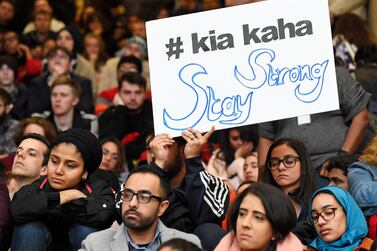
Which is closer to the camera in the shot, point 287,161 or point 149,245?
point 149,245

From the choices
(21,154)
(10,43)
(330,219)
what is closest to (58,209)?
(21,154)

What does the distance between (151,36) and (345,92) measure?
1788 mm

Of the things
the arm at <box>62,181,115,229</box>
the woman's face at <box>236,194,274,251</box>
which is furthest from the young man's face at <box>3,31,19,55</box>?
the woman's face at <box>236,194,274,251</box>

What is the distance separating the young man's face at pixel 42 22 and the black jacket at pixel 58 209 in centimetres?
786

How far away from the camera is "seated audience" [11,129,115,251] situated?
7707 mm

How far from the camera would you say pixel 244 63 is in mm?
8375

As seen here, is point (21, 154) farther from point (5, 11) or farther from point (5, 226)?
point (5, 11)

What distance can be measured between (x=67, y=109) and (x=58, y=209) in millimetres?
4308

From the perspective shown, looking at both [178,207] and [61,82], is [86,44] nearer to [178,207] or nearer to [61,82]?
[61,82]

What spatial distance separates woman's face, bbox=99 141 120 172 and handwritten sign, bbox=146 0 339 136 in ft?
7.55

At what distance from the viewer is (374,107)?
1022 centimetres

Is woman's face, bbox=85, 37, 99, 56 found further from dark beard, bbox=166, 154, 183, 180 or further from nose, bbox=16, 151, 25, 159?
dark beard, bbox=166, 154, 183, 180

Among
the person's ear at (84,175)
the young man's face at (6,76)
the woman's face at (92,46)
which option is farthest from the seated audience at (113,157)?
the woman's face at (92,46)

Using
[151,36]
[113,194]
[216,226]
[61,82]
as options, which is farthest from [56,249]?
[61,82]
